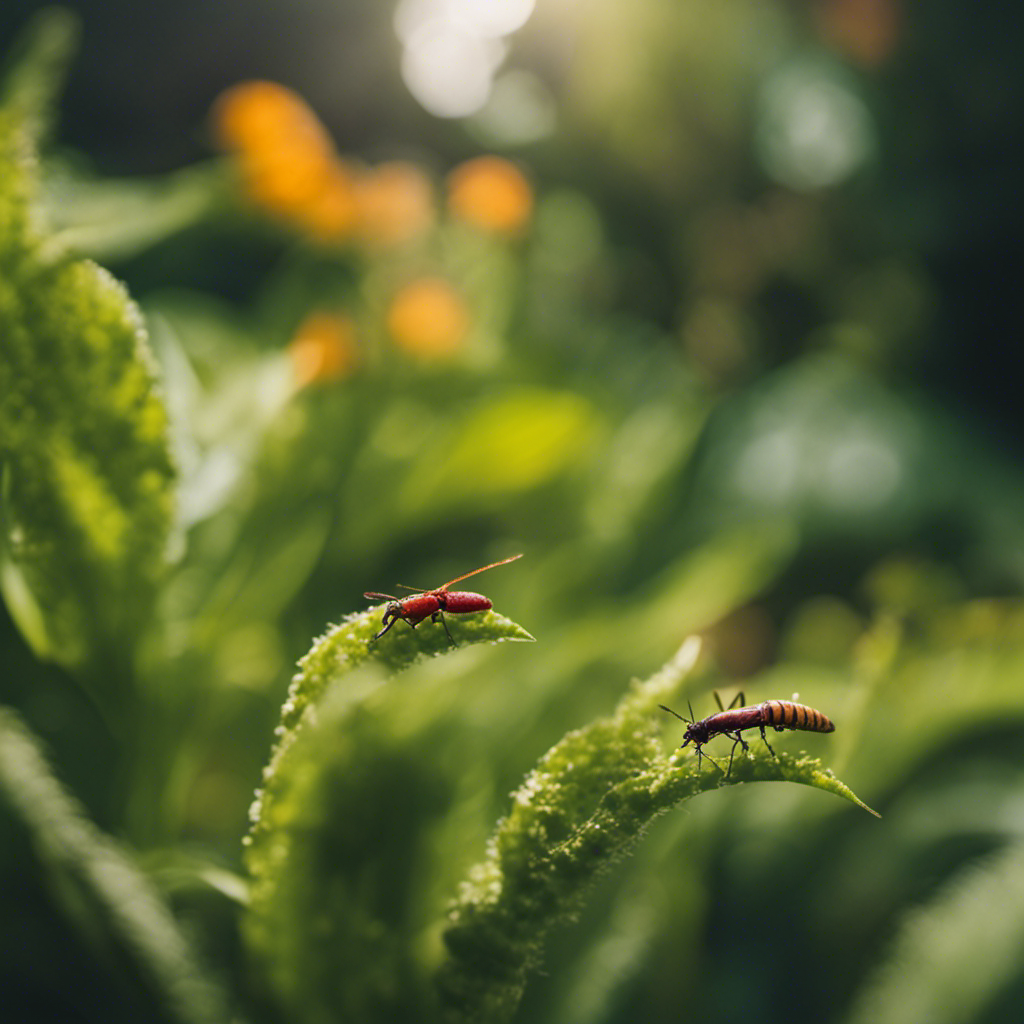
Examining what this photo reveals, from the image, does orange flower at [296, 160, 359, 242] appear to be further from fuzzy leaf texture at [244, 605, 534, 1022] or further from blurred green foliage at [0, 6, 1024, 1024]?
fuzzy leaf texture at [244, 605, 534, 1022]

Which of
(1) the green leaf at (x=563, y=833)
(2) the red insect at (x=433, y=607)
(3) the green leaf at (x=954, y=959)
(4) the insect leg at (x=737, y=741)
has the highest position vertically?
(2) the red insect at (x=433, y=607)

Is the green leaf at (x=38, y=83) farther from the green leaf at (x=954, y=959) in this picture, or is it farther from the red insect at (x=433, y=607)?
the green leaf at (x=954, y=959)

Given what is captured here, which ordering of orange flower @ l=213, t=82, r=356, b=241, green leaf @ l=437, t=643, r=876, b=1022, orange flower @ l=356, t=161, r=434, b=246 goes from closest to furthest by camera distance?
green leaf @ l=437, t=643, r=876, b=1022, orange flower @ l=213, t=82, r=356, b=241, orange flower @ l=356, t=161, r=434, b=246

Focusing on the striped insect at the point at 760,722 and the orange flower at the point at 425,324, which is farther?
the orange flower at the point at 425,324

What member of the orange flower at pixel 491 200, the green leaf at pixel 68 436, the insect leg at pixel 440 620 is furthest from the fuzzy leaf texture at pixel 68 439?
the orange flower at pixel 491 200

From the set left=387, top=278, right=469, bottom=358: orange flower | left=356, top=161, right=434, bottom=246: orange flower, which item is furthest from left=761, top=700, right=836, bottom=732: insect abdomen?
left=356, top=161, right=434, bottom=246: orange flower

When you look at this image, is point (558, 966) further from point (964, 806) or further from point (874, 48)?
point (874, 48)

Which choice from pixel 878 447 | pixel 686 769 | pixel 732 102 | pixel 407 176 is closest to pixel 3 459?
pixel 686 769
